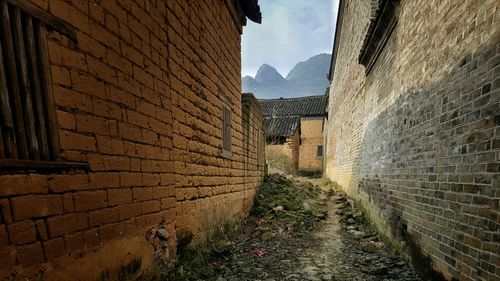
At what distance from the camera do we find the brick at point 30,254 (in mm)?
1289

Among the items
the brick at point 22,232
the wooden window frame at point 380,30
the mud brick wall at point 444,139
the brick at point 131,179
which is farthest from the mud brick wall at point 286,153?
the brick at point 22,232

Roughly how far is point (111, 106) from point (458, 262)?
347 centimetres

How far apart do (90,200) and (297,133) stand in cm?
2216

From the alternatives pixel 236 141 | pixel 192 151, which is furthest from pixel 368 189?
pixel 192 151

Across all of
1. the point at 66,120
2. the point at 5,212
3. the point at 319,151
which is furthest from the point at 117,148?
the point at 319,151

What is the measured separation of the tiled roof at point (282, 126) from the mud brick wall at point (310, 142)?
198 cm

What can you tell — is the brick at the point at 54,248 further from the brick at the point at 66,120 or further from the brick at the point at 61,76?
the brick at the point at 61,76

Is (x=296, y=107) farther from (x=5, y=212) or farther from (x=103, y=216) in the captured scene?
(x=5, y=212)

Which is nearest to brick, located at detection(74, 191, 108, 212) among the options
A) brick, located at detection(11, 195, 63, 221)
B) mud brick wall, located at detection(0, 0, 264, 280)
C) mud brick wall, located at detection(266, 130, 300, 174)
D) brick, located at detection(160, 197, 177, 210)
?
mud brick wall, located at detection(0, 0, 264, 280)

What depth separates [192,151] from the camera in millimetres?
3395

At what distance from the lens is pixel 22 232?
1304mm

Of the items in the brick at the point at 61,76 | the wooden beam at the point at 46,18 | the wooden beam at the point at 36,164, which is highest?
the wooden beam at the point at 46,18

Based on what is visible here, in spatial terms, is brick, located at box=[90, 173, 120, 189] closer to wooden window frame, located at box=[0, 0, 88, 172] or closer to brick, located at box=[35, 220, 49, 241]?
wooden window frame, located at box=[0, 0, 88, 172]

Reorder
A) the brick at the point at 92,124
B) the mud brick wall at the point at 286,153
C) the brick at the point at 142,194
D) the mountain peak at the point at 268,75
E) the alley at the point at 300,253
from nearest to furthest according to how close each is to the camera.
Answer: the brick at the point at 92,124
the brick at the point at 142,194
the alley at the point at 300,253
the mud brick wall at the point at 286,153
the mountain peak at the point at 268,75
